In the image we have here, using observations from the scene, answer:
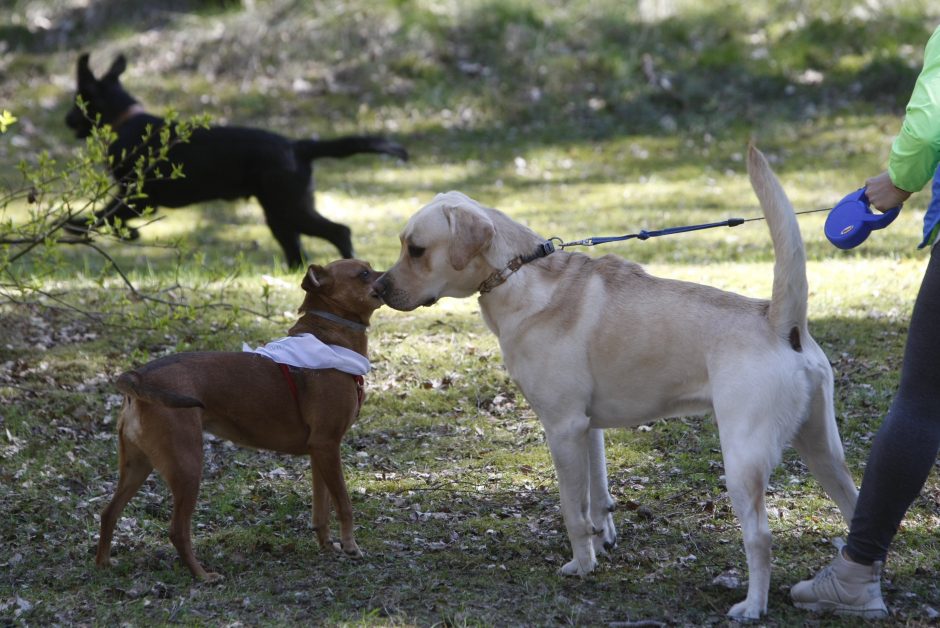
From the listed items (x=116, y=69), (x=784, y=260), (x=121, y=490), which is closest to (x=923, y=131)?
(x=784, y=260)

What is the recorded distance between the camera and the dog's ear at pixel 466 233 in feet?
14.1

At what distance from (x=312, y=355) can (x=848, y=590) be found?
2.40 meters

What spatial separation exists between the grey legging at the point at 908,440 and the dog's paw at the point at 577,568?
3.65 feet

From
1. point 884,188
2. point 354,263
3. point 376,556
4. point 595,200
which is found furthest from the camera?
point 595,200

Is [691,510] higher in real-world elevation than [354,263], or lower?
lower

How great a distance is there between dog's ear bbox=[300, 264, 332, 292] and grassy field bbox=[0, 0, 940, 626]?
1166 mm

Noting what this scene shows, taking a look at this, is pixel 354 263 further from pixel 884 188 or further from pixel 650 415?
pixel 884 188

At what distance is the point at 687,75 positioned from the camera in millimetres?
15414

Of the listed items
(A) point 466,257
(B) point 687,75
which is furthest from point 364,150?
(B) point 687,75

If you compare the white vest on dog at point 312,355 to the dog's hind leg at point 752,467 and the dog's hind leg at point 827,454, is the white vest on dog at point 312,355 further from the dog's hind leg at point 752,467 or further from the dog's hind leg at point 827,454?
the dog's hind leg at point 827,454

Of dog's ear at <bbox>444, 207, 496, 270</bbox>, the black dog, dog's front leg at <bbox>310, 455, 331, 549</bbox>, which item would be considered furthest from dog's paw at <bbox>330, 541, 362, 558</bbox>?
the black dog

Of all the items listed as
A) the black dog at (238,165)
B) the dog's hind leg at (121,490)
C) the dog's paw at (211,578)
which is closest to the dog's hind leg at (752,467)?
the dog's paw at (211,578)

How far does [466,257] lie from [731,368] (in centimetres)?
119

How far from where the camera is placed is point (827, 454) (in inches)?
159
